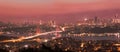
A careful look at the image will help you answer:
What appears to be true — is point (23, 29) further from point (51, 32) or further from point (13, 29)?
point (51, 32)

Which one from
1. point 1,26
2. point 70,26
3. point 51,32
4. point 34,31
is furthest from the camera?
point 70,26

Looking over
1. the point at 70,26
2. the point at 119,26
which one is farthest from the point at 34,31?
the point at 119,26

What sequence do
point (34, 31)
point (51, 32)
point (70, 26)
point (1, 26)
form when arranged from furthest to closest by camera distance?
point (70, 26)
point (51, 32)
point (34, 31)
point (1, 26)

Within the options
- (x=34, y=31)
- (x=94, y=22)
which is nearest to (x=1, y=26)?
(x=34, y=31)

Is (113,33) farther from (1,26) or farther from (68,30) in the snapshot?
(1,26)

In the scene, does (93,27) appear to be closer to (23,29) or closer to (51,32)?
(51,32)

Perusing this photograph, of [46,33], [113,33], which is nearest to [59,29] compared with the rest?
[46,33]

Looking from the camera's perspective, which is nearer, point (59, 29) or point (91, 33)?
point (91, 33)

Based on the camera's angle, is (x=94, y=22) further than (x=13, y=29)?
Yes
